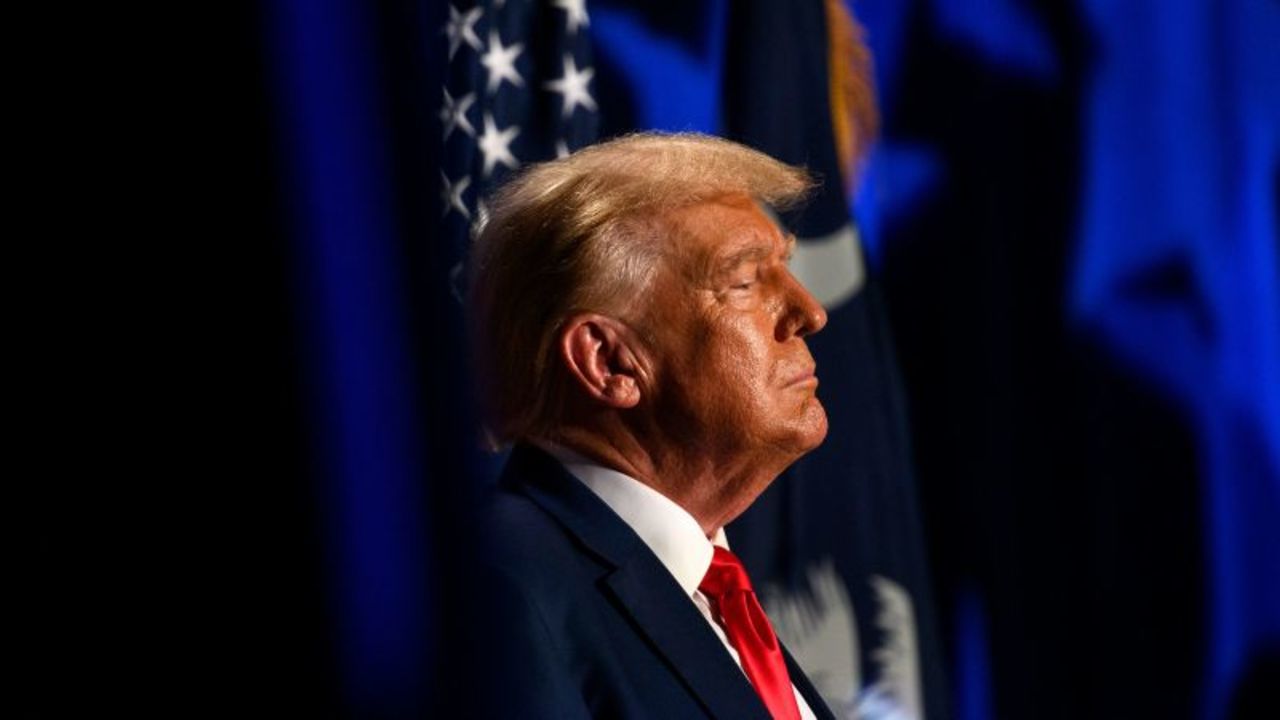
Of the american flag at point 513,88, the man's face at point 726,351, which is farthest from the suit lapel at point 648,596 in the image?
the american flag at point 513,88

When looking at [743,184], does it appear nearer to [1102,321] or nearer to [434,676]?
[434,676]

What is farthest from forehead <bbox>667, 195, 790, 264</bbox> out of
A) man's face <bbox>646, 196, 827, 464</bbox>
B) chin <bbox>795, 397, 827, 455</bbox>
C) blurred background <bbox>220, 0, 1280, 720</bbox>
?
blurred background <bbox>220, 0, 1280, 720</bbox>

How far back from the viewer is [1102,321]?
112 inches

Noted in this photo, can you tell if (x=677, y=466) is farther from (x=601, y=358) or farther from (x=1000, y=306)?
(x=1000, y=306)

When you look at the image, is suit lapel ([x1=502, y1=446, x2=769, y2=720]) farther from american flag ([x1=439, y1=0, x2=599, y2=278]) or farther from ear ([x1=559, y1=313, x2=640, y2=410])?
american flag ([x1=439, y1=0, x2=599, y2=278])

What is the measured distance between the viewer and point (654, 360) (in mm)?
1371

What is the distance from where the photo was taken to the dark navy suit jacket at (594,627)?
1.12 m

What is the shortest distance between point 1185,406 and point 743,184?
1633mm

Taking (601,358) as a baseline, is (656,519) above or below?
below

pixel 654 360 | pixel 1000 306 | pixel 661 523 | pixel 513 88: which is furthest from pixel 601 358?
pixel 1000 306

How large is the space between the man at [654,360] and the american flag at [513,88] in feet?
1.82

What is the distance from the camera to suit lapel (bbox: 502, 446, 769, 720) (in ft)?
3.88

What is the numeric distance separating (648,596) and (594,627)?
0.18 feet

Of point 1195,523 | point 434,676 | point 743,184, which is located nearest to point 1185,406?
point 1195,523
